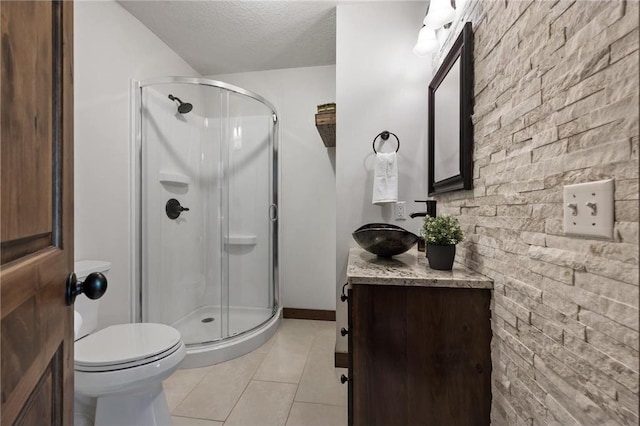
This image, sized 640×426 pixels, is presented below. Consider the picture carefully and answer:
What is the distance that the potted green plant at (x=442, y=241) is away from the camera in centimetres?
111

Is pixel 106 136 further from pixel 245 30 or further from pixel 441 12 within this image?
pixel 441 12

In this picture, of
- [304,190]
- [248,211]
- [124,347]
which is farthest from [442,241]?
[248,211]

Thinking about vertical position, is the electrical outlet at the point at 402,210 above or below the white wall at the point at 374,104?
below

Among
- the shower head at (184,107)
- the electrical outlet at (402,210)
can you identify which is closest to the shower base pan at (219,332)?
the electrical outlet at (402,210)

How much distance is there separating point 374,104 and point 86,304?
6.91 feet

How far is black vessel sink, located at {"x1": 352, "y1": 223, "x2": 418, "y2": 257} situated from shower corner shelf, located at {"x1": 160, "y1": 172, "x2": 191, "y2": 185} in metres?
1.66

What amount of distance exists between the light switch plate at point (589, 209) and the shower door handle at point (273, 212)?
223cm

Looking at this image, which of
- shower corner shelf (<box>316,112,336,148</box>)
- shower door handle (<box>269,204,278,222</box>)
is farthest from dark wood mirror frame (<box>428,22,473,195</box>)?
shower door handle (<box>269,204,278,222</box>)

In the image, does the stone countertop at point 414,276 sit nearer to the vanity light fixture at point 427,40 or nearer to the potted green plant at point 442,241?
the potted green plant at point 442,241

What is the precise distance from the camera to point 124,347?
127 cm

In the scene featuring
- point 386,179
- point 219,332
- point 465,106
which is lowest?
point 219,332

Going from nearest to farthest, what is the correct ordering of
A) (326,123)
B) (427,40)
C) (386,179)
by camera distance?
(427,40), (386,179), (326,123)

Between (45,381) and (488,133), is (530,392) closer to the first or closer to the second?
(488,133)

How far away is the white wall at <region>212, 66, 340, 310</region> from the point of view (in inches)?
105
